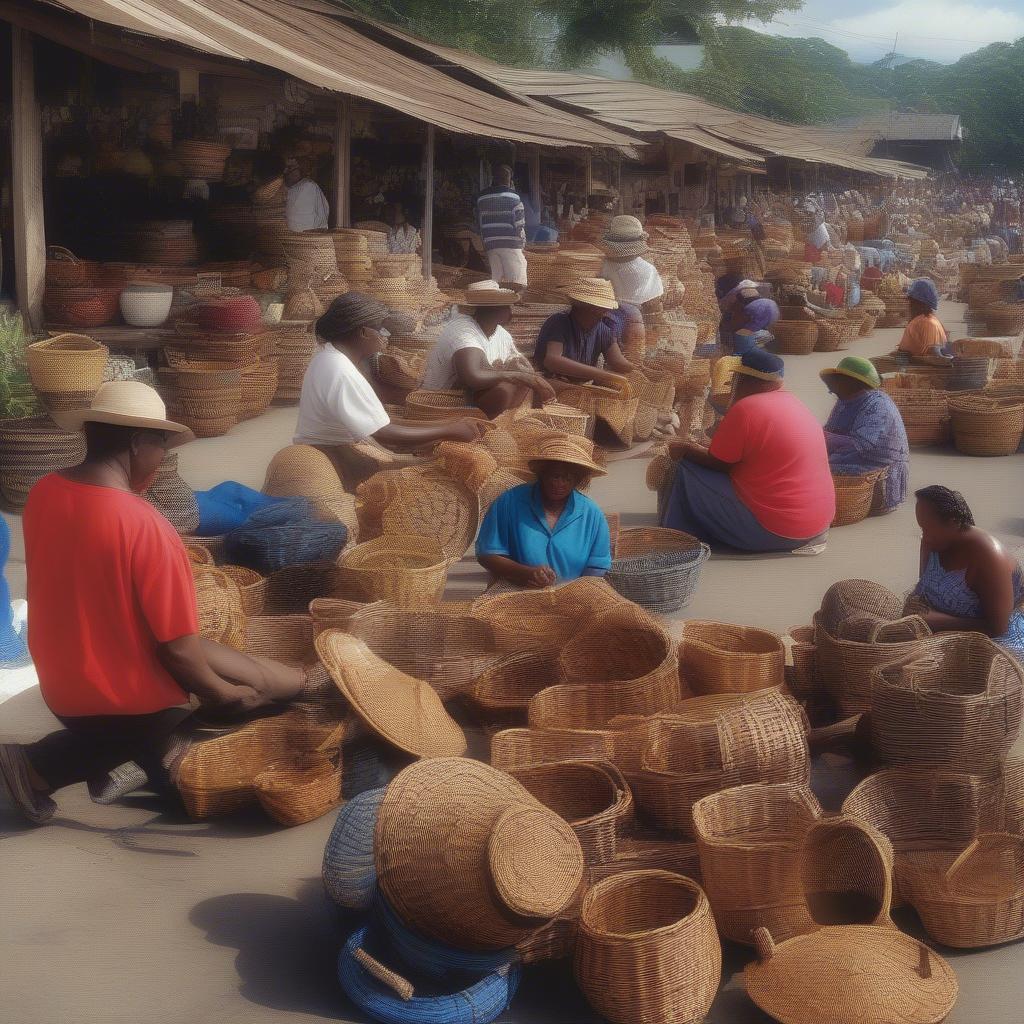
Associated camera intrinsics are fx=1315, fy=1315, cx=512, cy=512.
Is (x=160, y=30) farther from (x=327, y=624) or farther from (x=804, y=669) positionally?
(x=804, y=669)

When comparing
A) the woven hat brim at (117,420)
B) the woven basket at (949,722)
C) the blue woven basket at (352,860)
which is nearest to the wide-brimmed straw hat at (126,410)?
the woven hat brim at (117,420)

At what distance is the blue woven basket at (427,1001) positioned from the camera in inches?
113

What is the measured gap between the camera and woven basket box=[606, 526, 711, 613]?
5559 millimetres

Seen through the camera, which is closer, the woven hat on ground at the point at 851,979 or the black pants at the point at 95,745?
the woven hat on ground at the point at 851,979

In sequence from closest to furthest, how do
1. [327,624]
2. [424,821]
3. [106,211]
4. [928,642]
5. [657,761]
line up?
[424,821] → [657,761] → [928,642] → [327,624] → [106,211]

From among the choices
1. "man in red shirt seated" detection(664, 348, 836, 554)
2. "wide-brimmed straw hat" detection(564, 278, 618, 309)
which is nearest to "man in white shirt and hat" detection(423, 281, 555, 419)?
"wide-brimmed straw hat" detection(564, 278, 618, 309)

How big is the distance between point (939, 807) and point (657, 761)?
0.81m

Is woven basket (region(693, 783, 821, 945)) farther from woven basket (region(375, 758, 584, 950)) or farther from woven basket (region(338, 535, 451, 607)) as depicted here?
woven basket (region(338, 535, 451, 607))

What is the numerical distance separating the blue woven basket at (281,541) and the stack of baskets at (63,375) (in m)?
2.47

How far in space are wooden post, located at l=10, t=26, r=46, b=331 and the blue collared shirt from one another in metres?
4.73

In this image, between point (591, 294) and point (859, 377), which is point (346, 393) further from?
point (859, 377)

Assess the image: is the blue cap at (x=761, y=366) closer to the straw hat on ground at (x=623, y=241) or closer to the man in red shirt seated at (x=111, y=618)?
the man in red shirt seated at (x=111, y=618)

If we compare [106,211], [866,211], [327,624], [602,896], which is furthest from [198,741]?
[866,211]

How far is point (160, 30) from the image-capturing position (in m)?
7.14
